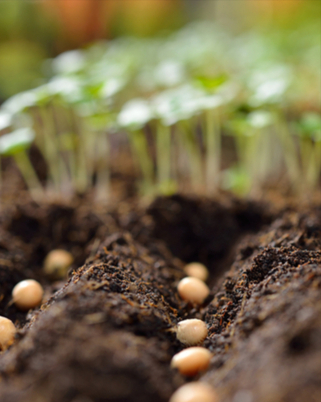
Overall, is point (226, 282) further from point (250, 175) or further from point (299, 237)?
point (250, 175)

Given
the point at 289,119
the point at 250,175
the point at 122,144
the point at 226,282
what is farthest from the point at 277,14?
the point at 226,282

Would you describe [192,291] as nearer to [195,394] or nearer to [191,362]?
[191,362]

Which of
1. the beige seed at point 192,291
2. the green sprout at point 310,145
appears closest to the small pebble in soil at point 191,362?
the beige seed at point 192,291

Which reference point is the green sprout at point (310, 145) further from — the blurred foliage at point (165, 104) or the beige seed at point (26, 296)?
the beige seed at point (26, 296)

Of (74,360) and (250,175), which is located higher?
(250,175)

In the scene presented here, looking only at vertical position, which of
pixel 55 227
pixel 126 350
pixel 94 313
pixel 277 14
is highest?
pixel 277 14

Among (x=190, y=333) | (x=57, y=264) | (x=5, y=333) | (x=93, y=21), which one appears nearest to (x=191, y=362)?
(x=190, y=333)
